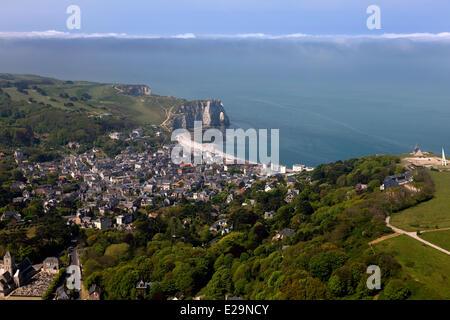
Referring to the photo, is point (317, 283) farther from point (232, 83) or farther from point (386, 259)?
point (232, 83)

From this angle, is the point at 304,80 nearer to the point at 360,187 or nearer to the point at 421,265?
the point at 360,187

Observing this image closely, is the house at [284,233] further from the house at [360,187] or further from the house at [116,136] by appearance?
the house at [116,136]

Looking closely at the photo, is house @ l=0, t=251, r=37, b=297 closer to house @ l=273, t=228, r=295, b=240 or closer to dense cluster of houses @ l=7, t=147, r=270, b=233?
dense cluster of houses @ l=7, t=147, r=270, b=233

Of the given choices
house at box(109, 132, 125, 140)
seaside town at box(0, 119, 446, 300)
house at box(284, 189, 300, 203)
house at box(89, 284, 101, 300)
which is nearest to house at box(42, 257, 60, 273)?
seaside town at box(0, 119, 446, 300)

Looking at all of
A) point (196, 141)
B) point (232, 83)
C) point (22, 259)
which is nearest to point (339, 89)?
point (232, 83)

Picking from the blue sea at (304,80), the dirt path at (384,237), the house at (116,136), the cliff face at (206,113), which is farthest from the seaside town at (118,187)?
the cliff face at (206,113)

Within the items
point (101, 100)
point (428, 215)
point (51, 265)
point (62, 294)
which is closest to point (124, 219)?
point (51, 265)

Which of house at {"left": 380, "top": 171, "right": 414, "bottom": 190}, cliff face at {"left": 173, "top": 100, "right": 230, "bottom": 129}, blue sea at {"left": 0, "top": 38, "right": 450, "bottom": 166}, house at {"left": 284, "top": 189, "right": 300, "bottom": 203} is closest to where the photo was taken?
house at {"left": 380, "top": 171, "right": 414, "bottom": 190}
